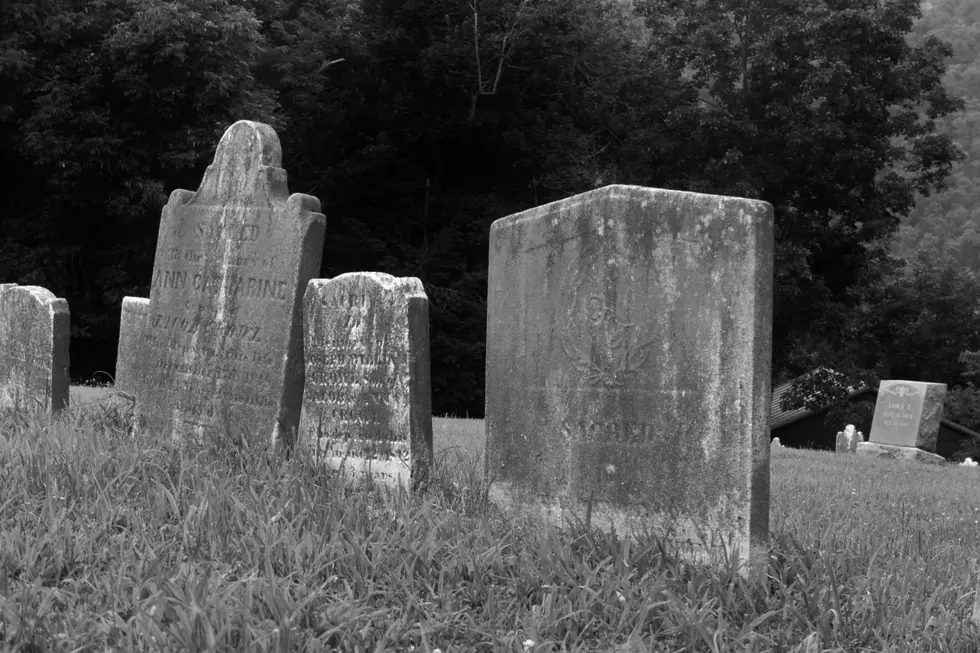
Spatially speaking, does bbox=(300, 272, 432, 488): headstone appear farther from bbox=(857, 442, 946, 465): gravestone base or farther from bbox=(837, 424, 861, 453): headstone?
bbox=(837, 424, 861, 453): headstone

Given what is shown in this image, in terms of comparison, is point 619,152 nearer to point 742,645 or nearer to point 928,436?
point 928,436

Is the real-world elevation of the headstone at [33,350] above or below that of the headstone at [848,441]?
above

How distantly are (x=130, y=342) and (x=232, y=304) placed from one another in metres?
1.19

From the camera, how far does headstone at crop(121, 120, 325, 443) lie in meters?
6.33

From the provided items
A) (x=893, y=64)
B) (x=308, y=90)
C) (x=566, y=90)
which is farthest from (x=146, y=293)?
(x=893, y=64)

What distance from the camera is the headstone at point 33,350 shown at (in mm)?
7691

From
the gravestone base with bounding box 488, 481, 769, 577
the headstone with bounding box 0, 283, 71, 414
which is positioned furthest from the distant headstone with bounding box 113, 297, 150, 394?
the gravestone base with bounding box 488, 481, 769, 577

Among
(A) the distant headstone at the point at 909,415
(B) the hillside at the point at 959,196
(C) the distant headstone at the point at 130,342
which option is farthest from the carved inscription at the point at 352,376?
(B) the hillside at the point at 959,196

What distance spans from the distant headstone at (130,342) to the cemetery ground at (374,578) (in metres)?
1.76

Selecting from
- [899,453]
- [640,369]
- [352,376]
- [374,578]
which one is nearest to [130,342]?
[352,376]

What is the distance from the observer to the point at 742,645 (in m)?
3.77

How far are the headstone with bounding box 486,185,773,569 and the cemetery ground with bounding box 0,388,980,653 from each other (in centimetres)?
20

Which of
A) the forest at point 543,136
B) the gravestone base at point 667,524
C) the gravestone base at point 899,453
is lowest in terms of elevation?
the gravestone base at point 899,453

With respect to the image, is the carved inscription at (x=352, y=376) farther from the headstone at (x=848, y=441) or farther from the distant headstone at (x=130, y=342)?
the headstone at (x=848, y=441)
